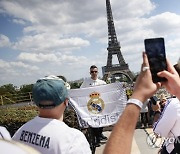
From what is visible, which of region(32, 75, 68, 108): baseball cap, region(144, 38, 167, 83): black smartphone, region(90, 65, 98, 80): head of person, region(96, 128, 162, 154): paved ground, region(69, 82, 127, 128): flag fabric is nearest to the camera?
region(144, 38, 167, 83): black smartphone

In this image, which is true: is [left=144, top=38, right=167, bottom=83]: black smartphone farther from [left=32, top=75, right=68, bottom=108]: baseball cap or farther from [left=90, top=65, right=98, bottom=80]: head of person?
[left=90, top=65, right=98, bottom=80]: head of person

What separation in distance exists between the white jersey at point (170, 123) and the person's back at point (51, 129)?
1.02 metres

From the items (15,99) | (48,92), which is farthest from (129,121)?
(15,99)

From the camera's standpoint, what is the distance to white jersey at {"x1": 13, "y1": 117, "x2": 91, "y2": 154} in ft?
7.09

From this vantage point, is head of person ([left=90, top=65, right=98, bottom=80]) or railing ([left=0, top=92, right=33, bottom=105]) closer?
head of person ([left=90, top=65, right=98, bottom=80])

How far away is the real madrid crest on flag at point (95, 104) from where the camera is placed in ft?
25.7

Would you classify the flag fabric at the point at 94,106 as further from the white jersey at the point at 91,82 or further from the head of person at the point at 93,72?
the head of person at the point at 93,72

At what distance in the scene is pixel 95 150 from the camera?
7.75 m

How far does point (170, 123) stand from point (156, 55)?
1.52 meters

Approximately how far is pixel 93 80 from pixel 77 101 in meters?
0.66

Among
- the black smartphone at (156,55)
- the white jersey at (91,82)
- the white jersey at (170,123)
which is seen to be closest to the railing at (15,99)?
the white jersey at (91,82)

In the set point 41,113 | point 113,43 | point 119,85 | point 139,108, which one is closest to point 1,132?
point 41,113

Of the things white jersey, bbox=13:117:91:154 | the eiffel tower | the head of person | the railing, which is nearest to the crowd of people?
white jersey, bbox=13:117:91:154

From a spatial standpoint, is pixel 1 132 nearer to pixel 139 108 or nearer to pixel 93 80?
pixel 139 108
